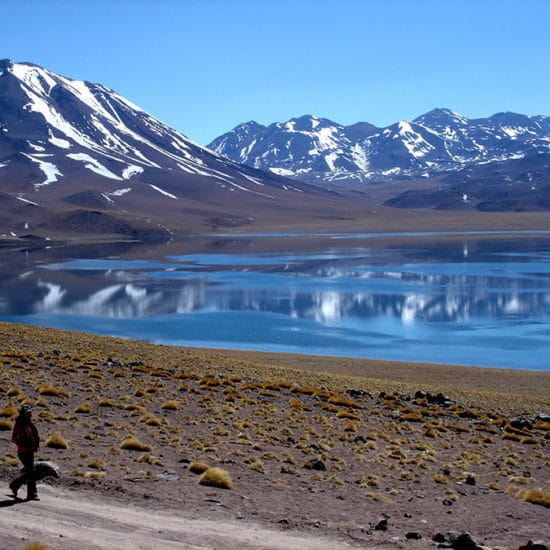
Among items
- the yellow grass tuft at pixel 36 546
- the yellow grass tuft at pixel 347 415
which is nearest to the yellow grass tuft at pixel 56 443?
the yellow grass tuft at pixel 36 546

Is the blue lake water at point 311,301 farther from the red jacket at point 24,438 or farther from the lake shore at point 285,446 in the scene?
the red jacket at point 24,438

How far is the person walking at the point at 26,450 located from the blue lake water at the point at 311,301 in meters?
27.3

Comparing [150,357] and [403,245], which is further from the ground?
[403,245]

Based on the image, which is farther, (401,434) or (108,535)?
(401,434)

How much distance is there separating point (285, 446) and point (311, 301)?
42.0m

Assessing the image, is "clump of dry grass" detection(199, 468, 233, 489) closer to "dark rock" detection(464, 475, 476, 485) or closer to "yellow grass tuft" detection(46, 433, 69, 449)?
"yellow grass tuft" detection(46, 433, 69, 449)

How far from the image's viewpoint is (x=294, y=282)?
227 feet

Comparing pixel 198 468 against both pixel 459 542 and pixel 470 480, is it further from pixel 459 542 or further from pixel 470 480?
pixel 470 480

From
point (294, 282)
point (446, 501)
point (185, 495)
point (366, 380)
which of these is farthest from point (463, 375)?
point (294, 282)

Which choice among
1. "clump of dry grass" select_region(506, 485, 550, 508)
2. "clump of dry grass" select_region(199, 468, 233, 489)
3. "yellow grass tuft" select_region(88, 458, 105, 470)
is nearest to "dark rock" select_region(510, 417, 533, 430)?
"clump of dry grass" select_region(506, 485, 550, 508)

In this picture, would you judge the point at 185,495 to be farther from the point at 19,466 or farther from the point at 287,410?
the point at 287,410

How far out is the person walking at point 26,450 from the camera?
9695 millimetres

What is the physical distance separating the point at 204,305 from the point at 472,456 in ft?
132

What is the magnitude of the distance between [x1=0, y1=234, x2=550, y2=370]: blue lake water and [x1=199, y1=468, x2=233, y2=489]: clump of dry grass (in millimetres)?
24452
